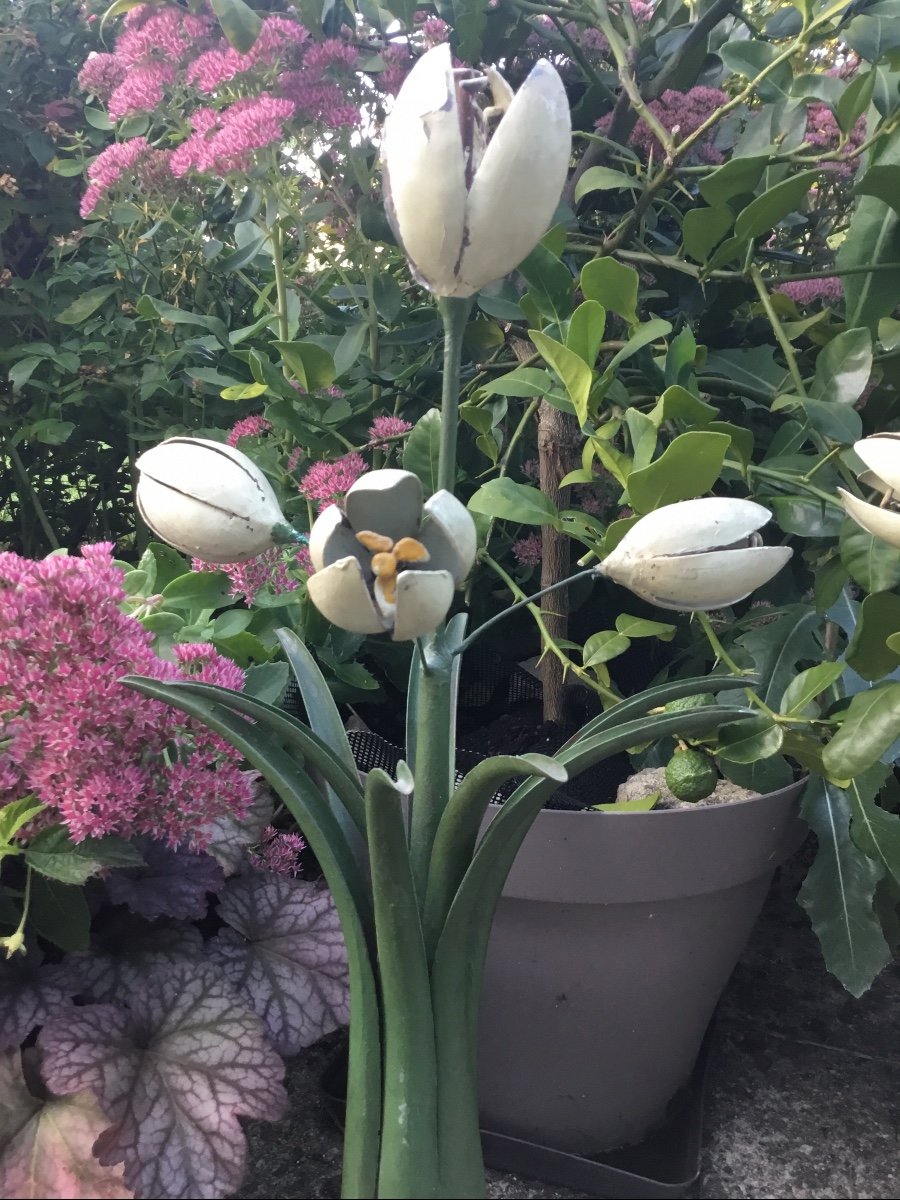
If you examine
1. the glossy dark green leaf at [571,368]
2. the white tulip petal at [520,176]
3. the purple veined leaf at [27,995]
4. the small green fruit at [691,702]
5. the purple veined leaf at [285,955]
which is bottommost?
the purple veined leaf at [285,955]

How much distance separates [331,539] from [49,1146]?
1.12 feet

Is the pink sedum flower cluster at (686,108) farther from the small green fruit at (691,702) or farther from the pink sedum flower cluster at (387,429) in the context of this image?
the small green fruit at (691,702)

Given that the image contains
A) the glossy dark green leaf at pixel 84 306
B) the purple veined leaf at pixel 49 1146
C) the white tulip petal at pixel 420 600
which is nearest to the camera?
the white tulip petal at pixel 420 600

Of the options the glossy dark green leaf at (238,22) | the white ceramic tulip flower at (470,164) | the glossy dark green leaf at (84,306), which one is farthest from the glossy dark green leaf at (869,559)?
the glossy dark green leaf at (84,306)

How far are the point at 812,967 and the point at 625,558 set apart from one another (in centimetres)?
59

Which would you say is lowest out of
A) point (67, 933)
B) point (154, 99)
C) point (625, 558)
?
point (67, 933)

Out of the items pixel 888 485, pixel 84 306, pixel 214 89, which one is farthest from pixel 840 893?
pixel 84 306

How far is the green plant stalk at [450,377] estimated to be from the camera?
36 centimetres

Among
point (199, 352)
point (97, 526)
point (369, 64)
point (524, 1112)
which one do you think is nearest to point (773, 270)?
point (369, 64)

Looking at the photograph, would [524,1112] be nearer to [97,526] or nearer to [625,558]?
[625,558]

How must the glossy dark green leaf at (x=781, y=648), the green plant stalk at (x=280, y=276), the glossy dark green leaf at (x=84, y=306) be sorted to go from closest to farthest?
the glossy dark green leaf at (x=781, y=648), the green plant stalk at (x=280, y=276), the glossy dark green leaf at (x=84, y=306)

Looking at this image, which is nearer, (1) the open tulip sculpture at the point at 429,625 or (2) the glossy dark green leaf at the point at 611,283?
(1) the open tulip sculpture at the point at 429,625

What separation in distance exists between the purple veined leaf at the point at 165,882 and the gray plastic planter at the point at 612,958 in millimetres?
180

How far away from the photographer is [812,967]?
771 millimetres
